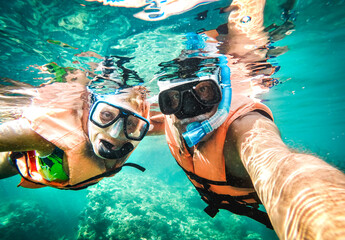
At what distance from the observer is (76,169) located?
395 cm

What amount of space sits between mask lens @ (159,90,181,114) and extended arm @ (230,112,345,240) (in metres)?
2.02

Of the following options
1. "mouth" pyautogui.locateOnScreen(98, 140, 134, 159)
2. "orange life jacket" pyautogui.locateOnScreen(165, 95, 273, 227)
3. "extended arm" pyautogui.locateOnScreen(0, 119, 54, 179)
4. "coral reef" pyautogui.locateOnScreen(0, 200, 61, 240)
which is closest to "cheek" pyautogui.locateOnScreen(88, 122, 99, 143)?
"mouth" pyautogui.locateOnScreen(98, 140, 134, 159)

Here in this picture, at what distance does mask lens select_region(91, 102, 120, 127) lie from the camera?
4094 mm

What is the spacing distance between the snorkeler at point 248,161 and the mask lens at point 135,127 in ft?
3.90

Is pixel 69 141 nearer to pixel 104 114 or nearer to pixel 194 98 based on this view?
pixel 104 114

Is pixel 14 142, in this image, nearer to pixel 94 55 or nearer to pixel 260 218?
pixel 94 55

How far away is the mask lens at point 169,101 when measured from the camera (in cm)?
365

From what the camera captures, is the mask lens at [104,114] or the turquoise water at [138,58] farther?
the turquoise water at [138,58]

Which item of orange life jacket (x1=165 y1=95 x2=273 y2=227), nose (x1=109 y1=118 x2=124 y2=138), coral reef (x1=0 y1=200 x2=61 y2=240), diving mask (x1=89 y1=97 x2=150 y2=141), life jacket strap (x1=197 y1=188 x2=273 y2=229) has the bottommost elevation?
coral reef (x1=0 y1=200 x2=61 y2=240)

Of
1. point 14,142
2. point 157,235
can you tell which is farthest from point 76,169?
point 157,235

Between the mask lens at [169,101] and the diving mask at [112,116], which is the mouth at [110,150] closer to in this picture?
the diving mask at [112,116]

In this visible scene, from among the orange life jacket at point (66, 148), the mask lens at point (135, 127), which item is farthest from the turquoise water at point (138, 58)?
the mask lens at point (135, 127)

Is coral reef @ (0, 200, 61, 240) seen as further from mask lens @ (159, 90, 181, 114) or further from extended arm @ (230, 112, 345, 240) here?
extended arm @ (230, 112, 345, 240)

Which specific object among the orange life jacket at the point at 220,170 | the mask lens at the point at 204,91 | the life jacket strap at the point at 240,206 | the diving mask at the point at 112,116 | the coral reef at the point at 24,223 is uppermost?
the mask lens at the point at 204,91
